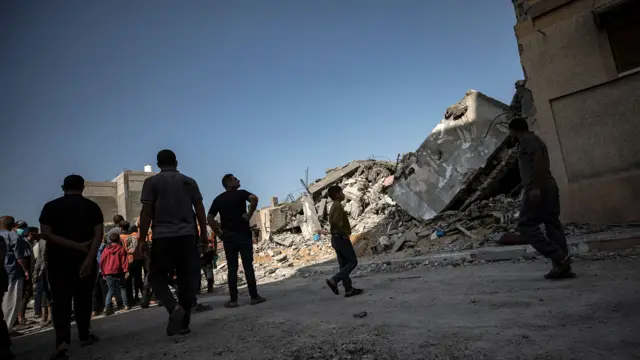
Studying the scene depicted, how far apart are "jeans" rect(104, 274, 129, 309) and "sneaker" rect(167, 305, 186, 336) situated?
356 centimetres

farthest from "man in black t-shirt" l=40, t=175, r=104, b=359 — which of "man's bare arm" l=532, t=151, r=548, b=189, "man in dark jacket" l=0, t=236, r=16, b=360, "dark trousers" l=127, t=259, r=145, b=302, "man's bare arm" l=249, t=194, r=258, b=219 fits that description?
"man's bare arm" l=532, t=151, r=548, b=189

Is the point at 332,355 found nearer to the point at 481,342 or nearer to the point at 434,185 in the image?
the point at 481,342

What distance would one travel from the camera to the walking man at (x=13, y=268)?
484 cm

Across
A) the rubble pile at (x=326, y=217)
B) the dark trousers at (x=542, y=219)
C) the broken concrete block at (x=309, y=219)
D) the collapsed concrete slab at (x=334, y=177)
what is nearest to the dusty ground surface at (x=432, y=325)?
the dark trousers at (x=542, y=219)

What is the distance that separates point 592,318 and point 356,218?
11.3 m

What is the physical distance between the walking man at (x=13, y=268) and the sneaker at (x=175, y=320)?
3.31 metres

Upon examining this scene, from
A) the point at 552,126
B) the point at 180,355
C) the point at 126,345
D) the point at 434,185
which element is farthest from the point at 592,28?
the point at 126,345

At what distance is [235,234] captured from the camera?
4.75 m

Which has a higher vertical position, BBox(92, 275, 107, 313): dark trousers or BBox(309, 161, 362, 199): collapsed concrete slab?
BBox(309, 161, 362, 199): collapsed concrete slab

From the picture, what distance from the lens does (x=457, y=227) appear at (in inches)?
327

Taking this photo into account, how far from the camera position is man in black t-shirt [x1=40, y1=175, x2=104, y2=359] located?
320cm

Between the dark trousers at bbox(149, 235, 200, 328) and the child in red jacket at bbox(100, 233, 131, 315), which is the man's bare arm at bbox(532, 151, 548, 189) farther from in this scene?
the child in red jacket at bbox(100, 233, 131, 315)

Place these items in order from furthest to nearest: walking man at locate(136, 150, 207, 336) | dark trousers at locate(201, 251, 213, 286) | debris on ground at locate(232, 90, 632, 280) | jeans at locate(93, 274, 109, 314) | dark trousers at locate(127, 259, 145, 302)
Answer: debris on ground at locate(232, 90, 632, 280) → dark trousers at locate(201, 251, 213, 286) → dark trousers at locate(127, 259, 145, 302) → jeans at locate(93, 274, 109, 314) → walking man at locate(136, 150, 207, 336)

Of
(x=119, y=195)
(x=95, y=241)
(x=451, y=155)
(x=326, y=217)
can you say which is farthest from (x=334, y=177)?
(x=95, y=241)
